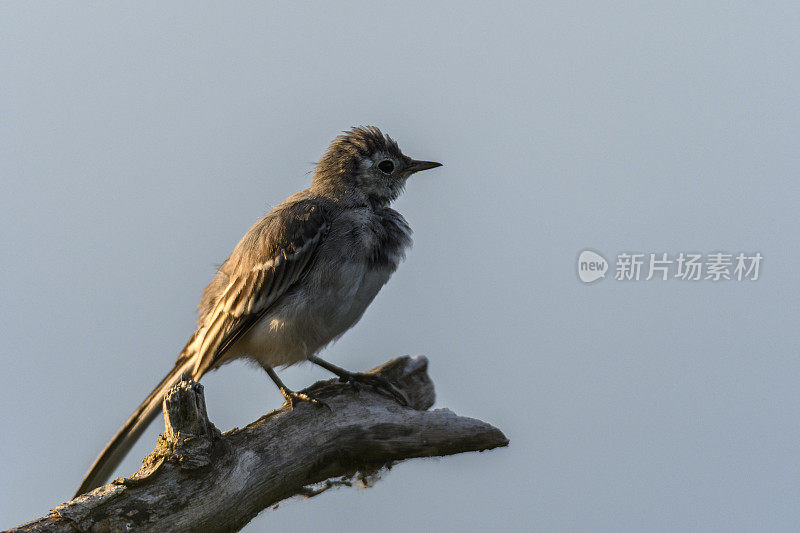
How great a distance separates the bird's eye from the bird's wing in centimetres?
95

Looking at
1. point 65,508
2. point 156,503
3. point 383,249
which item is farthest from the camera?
point 383,249

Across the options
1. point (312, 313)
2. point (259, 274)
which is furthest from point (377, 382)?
point (259, 274)

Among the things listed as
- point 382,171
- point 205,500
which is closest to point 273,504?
point 205,500

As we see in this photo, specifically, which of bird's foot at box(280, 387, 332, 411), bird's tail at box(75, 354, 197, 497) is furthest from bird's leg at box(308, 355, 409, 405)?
bird's tail at box(75, 354, 197, 497)

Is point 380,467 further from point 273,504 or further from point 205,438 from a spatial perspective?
point 205,438

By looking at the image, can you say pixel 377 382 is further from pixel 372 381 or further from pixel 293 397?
pixel 293 397

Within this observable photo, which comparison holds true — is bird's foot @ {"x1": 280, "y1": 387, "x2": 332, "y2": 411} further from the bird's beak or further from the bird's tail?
the bird's beak

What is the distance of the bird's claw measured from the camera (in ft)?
23.8

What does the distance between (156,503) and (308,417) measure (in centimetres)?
169

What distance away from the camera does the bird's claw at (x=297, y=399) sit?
23.8ft

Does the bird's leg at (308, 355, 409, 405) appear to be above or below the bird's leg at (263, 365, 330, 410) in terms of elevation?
above

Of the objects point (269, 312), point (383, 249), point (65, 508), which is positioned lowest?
point (65, 508)

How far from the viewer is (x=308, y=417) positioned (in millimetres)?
7078

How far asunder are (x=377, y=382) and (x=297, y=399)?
97cm
